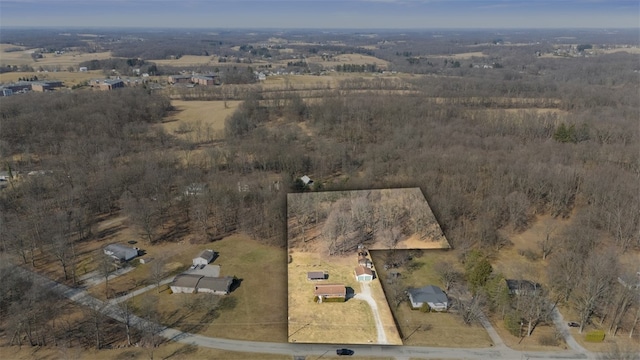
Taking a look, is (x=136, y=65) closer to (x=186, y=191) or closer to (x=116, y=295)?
(x=186, y=191)

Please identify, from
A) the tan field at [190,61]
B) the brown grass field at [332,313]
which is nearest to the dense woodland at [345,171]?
the brown grass field at [332,313]

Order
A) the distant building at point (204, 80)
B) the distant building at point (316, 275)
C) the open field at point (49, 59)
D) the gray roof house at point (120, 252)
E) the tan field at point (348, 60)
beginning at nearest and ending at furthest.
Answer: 1. the distant building at point (316, 275)
2. the gray roof house at point (120, 252)
3. the distant building at point (204, 80)
4. the open field at point (49, 59)
5. the tan field at point (348, 60)

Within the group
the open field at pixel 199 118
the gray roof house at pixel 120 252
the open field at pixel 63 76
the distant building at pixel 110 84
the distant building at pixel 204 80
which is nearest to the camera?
the gray roof house at pixel 120 252

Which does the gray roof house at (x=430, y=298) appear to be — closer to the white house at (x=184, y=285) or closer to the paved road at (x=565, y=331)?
the paved road at (x=565, y=331)

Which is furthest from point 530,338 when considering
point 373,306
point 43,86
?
point 43,86

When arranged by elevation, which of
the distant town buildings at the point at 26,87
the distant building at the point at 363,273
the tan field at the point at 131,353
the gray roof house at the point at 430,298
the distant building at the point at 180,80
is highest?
the distant building at the point at 180,80

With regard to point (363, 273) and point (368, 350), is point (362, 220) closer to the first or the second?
point (363, 273)

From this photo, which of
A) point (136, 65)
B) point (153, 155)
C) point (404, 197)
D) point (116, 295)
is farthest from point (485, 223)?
point (136, 65)
